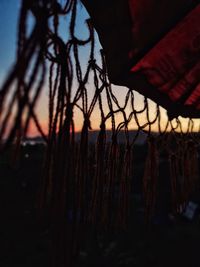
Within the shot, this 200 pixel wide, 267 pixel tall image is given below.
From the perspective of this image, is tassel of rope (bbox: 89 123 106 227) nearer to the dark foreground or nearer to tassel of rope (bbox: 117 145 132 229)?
tassel of rope (bbox: 117 145 132 229)

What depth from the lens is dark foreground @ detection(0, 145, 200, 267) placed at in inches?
219

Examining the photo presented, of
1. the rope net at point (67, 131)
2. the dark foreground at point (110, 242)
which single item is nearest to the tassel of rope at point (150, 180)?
the rope net at point (67, 131)

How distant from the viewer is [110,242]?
6191 millimetres

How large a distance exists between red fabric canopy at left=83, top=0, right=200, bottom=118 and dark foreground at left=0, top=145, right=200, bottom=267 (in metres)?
3.41

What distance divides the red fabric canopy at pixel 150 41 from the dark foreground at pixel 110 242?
3.41m

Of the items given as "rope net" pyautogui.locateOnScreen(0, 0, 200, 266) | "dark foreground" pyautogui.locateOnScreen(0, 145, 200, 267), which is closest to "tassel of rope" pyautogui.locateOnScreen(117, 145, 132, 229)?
"rope net" pyautogui.locateOnScreen(0, 0, 200, 266)

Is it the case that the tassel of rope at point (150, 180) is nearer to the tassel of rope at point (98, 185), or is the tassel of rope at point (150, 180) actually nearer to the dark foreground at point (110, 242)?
the tassel of rope at point (98, 185)

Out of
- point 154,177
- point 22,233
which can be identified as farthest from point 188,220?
point 154,177

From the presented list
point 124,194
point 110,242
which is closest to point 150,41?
point 124,194

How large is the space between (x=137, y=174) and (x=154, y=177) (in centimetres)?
718

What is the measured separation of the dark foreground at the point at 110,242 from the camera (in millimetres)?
5574

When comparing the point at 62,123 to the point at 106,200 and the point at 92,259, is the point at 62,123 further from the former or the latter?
the point at 92,259

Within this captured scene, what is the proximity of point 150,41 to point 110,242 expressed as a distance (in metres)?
5.28

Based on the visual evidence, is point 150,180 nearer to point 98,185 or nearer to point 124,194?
point 124,194
